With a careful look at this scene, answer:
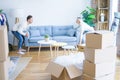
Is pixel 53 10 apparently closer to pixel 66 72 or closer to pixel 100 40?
pixel 66 72

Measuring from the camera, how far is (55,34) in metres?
7.34

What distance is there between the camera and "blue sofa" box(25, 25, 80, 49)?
6772 mm

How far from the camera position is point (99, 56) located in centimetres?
343

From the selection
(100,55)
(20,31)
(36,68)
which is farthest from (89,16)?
(100,55)

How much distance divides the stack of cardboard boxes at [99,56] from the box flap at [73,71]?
0.17 metres

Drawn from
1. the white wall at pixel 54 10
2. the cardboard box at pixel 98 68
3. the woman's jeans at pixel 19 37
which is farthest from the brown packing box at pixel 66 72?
the white wall at pixel 54 10

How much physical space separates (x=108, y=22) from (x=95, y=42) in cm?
419

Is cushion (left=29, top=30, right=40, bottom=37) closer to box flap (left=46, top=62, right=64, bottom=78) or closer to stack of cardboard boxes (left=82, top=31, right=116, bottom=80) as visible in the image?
box flap (left=46, top=62, right=64, bottom=78)

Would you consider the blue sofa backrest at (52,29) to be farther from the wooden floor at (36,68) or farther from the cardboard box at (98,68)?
the cardboard box at (98,68)

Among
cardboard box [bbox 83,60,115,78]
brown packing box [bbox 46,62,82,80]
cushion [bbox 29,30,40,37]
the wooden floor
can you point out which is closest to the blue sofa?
cushion [bbox 29,30,40,37]

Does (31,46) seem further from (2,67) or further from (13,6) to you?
(2,67)

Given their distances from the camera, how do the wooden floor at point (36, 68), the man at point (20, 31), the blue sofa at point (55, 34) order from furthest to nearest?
the blue sofa at point (55, 34), the man at point (20, 31), the wooden floor at point (36, 68)

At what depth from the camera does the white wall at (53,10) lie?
24.2 feet

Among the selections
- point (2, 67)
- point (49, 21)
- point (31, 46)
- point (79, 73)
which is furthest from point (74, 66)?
point (49, 21)
